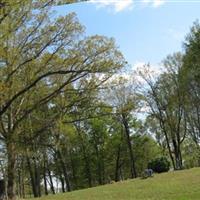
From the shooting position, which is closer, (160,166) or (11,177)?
(11,177)

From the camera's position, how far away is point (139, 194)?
2242 cm

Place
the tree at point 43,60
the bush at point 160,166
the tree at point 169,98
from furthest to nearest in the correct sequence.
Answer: the tree at point 169,98
the bush at point 160,166
the tree at point 43,60

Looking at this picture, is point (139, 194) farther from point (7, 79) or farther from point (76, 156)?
point (76, 156)

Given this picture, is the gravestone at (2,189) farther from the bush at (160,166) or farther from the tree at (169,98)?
the tree at (169,98)

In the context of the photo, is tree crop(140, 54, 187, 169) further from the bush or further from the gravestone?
the gravestone

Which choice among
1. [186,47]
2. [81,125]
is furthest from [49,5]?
[81,125]

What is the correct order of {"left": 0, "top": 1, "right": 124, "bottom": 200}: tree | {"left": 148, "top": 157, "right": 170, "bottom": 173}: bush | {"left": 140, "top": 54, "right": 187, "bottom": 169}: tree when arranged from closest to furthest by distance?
{"left": 0, "top": 1, "right": 124, "bottom": 200}: tree
{"left": 148, "top": 157, "right": 170, "bottom": 173}: bush
{"left": 140, "top": 54, "right": 187, "bottom": 169}: tree

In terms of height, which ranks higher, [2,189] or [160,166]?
[160,166]

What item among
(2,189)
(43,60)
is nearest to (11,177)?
(2,189)

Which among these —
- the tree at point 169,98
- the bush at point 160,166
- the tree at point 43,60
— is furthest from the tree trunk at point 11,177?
the tree at point 169,98

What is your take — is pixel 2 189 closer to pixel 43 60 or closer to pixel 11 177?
pixel 11 177

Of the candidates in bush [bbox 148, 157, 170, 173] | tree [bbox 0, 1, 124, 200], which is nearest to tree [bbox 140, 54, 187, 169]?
bush [bbox 148, 157, 170, 173]

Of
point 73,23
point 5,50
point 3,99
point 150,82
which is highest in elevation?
point 150,82

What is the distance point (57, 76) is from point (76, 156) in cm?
3954
